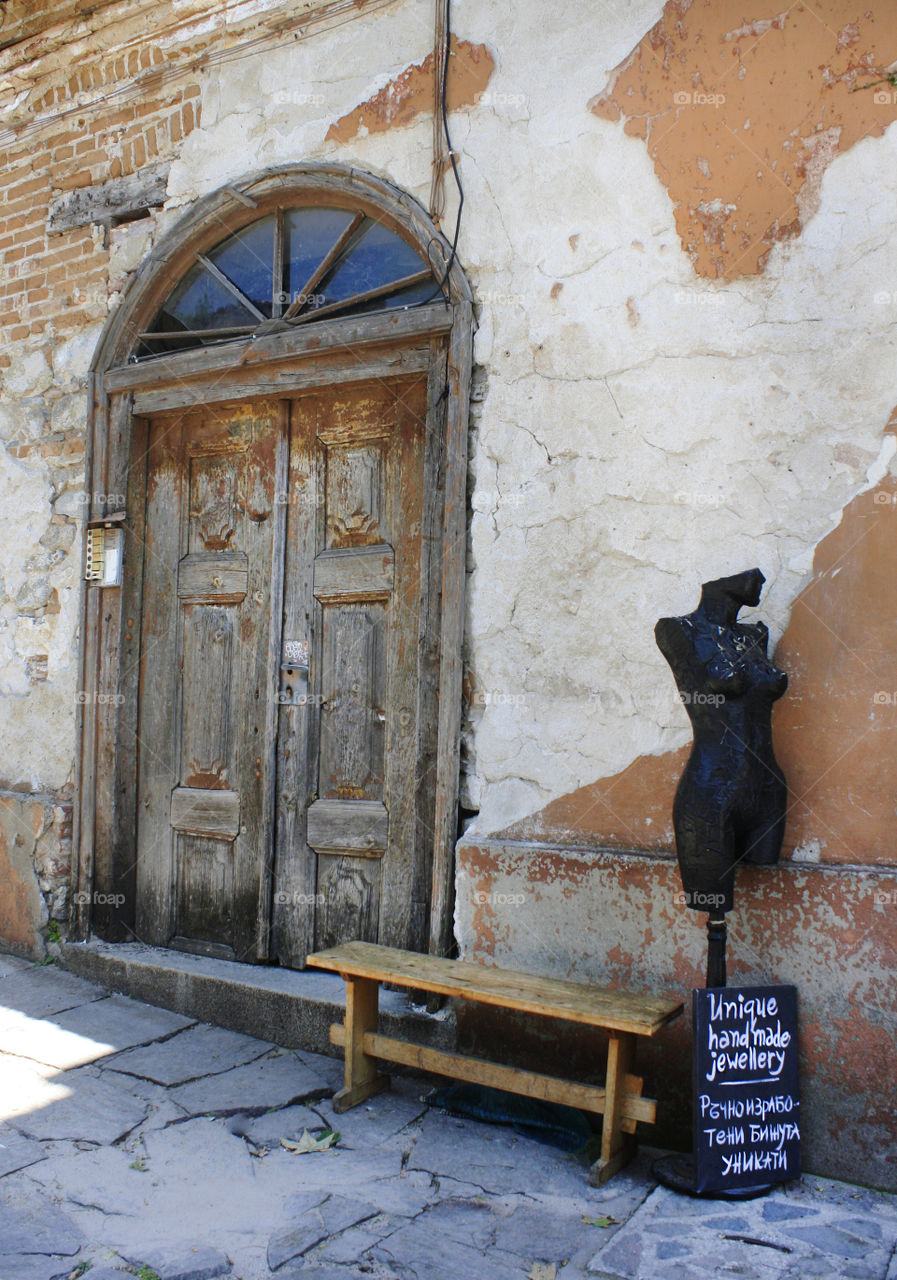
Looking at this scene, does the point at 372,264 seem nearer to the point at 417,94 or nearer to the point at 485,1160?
the point at 417,94

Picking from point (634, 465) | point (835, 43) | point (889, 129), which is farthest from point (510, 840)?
point (835, 43)

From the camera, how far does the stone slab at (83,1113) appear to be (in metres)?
2.83

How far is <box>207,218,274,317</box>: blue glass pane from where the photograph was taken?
3996 mm

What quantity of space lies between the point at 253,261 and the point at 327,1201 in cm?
335

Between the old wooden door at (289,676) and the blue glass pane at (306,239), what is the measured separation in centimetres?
46

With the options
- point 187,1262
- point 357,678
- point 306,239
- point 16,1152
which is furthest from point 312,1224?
point 306,239

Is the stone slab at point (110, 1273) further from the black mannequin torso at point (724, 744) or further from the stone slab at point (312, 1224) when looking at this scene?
the black mannequin torso at point (724, 744)

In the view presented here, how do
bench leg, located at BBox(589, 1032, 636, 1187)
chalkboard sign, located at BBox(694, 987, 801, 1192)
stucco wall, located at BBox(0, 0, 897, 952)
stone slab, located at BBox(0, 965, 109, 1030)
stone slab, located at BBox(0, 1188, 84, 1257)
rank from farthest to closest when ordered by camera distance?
stone slab, located at BBox(0, 965, 109, 1030), stucco wall, located at BBox(0, 0, 897, 952), bench leg, located at BBox(589, 1032, 636, 1187), chalkboard sign, located at BBox(694, 987, 801, 1192), stone slab, located at BBox(0, 1188, 84, 1257)

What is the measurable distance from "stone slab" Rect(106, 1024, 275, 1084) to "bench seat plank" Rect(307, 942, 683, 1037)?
2.07 ft

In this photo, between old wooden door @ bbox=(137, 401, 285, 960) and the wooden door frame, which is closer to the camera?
the wooden door frame

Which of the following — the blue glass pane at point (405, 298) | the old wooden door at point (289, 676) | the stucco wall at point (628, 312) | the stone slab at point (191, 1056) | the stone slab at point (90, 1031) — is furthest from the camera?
the old wooden door at point (289, 676)

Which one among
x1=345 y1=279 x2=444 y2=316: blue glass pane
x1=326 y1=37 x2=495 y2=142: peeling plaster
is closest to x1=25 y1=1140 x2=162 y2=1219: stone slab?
x1=345 y1=279 x2=444 y2=316: blue glass pane

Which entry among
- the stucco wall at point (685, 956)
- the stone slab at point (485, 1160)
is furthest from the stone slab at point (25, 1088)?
the stucco wall at point (685, 956)

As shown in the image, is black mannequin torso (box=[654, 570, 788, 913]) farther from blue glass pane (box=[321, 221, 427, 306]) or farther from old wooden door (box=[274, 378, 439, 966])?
blue glass pane (box=[321, 221, 427, 306])
